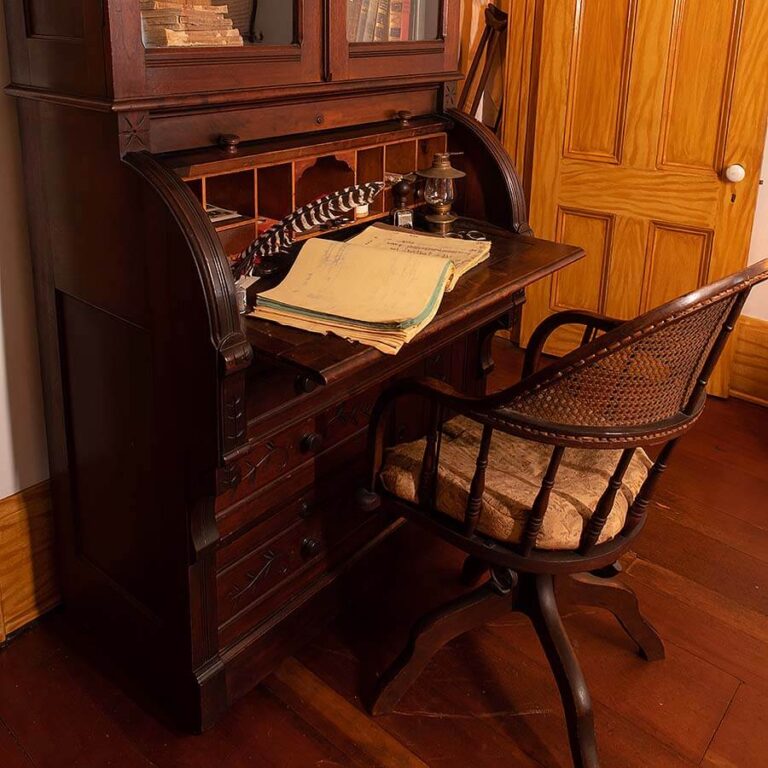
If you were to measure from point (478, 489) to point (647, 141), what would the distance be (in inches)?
79.3

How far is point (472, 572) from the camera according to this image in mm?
2100

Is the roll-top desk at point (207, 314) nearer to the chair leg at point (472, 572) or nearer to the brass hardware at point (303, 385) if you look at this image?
the brass hardware at point (303, 385)

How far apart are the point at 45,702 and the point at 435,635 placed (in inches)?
30.9

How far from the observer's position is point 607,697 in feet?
5.92

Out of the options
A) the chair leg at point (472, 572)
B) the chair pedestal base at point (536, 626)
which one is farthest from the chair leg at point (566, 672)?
the chair leg at point (472, 572)

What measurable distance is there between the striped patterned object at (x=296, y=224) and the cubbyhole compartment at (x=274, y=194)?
0.16 ft

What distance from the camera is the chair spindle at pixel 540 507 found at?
1.37m

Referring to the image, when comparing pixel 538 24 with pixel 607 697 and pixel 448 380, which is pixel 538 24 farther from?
pixel 607 697

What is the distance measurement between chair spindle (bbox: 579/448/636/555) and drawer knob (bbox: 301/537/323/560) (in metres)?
0.57

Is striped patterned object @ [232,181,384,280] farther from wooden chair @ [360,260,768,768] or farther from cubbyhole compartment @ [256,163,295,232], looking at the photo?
wooden chair @ [360,260,768,768]

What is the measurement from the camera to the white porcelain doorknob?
9.38 ft

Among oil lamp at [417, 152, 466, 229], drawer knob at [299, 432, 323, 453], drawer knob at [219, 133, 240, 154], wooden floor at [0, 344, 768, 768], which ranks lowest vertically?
wooden floor at [0, 344, 768, 768]

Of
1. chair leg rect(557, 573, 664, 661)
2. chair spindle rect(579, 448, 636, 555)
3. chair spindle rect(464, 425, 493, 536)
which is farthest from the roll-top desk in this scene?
chair leg rect(557, 573, 664, 661)

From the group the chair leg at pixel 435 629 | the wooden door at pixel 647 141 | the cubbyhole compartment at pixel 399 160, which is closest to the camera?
the chair leg at pixel 435 629
